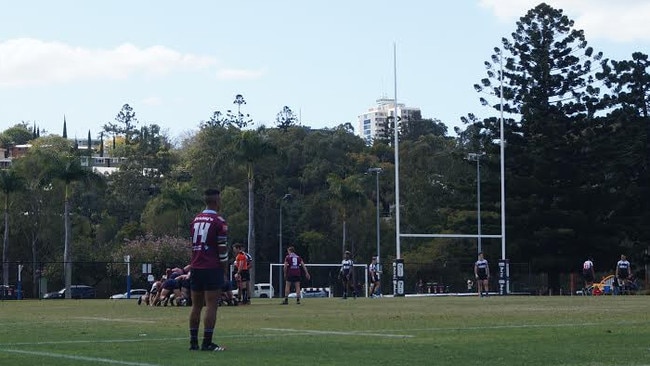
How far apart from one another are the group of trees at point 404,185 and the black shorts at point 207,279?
47.1 meters

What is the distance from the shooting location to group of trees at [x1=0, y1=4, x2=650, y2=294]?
71438mm

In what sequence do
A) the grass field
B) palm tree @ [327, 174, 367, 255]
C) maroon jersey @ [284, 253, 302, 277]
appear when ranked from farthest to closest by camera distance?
1. palm tree @ [327, 174, 367, 255]
2. maroon jersey @ [284, 253, 302, 277]
3. the grass field

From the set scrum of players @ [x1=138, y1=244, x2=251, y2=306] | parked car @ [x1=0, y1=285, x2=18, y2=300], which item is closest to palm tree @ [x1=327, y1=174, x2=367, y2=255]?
parked car @ [x1=0, y1=285, x2=18, y2=300]

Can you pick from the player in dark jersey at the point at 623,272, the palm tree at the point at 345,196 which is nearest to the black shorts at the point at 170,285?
the player in dark jersey at the point at 623,272

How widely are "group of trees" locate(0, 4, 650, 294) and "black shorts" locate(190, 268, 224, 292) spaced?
154ft

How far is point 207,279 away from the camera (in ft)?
42.1

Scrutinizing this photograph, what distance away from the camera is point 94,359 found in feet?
36.4

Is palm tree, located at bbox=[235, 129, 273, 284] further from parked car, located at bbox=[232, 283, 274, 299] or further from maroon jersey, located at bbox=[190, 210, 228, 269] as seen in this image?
maroon jersey, located at bbox=[190, 210, 228, 269]

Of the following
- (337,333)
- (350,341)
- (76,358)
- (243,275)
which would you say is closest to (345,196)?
(243,275)

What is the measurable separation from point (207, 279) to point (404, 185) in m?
90.4

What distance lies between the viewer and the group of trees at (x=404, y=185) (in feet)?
234

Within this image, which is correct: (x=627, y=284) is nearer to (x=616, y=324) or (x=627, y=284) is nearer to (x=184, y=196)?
(x=616, y=324)

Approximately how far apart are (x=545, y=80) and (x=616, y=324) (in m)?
56.6

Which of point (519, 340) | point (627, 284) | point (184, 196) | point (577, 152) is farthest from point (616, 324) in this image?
point (184, 196)
